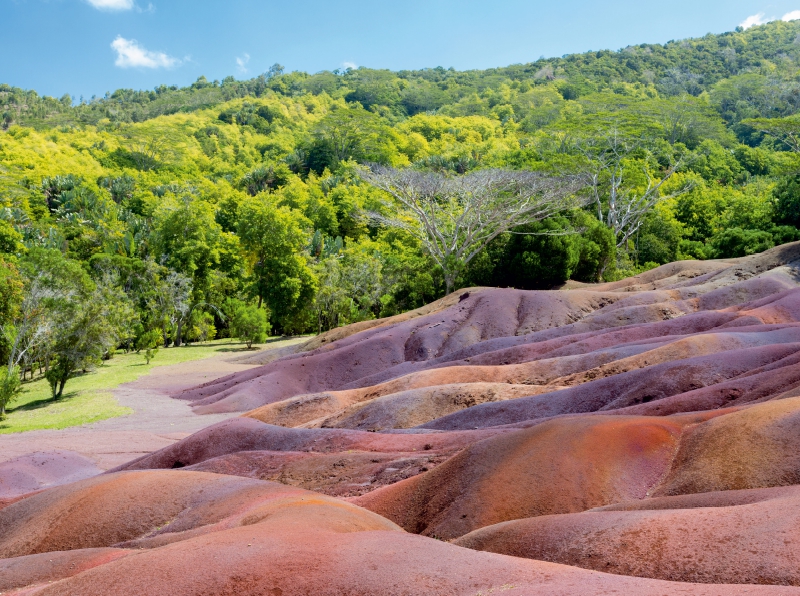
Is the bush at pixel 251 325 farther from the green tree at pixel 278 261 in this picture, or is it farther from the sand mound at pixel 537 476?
the sand mound at pixel 537 476

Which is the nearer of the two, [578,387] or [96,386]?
[578,387]

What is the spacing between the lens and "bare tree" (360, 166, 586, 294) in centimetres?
3828

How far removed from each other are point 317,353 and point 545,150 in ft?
121

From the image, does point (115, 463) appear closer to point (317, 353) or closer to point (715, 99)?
point (317, 353)

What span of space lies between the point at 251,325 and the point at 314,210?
1095 inches

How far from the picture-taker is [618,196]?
53750mm

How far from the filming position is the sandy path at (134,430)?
19141mm

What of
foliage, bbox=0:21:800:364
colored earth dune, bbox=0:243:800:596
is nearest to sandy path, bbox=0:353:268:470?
colored earth dune, bbox=0:243:800:596

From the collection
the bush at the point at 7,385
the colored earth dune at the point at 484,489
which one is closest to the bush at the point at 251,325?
the bush at the point at 7,385

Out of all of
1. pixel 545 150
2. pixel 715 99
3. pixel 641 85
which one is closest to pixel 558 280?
pixel 545 150

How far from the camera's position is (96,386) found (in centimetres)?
3219

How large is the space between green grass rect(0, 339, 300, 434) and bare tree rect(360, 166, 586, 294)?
15071 millimetres

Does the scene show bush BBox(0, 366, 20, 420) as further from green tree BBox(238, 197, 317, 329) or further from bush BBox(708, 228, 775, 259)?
bush BBox(708, 228, 775, 259)

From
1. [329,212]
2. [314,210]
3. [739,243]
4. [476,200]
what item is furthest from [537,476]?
[314,210]
